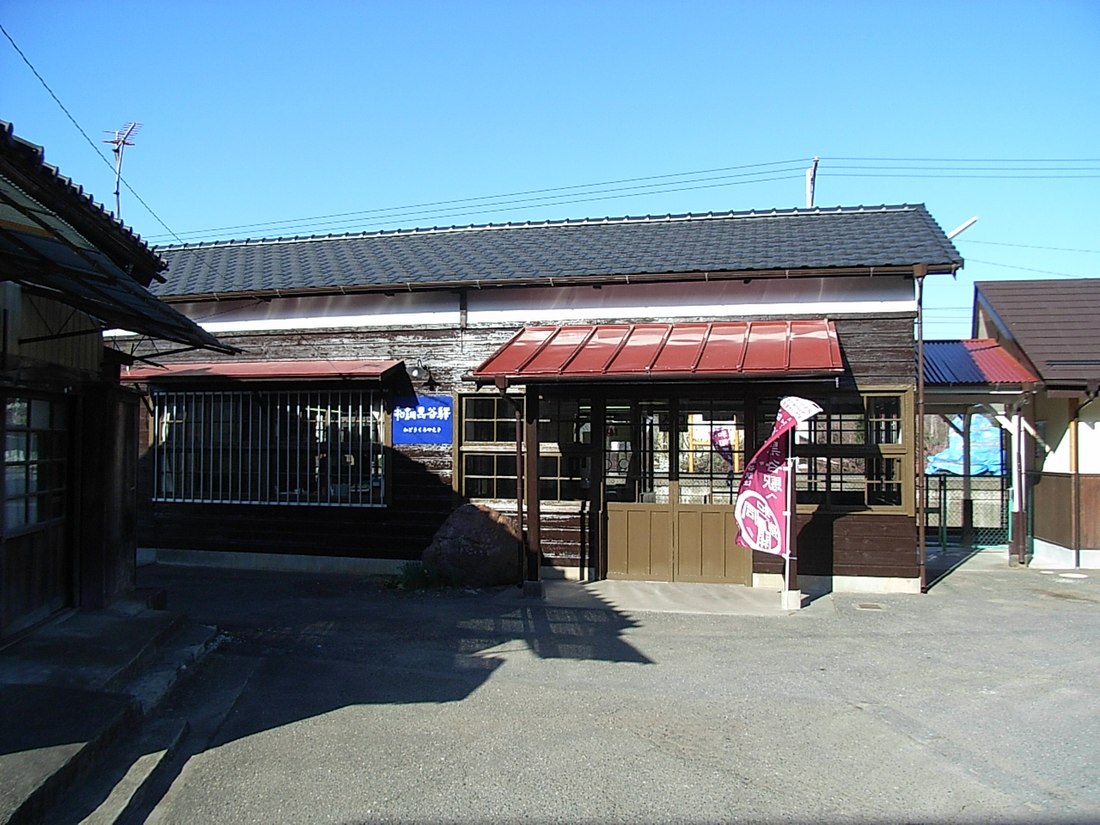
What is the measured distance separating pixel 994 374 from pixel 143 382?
12.6 meters

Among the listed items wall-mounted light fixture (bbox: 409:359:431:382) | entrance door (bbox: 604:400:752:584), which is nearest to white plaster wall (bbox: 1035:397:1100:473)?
entrance door (bbox: 604:400:752:584)

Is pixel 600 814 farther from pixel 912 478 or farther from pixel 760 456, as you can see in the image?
pixel 912 478

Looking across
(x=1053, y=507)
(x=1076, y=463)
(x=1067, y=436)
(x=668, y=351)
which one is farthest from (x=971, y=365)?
(x=668, y=351)

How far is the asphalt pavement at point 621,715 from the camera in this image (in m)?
4.65

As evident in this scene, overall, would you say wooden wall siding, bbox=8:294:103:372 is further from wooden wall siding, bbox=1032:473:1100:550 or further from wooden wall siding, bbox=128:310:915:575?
wooden wall siding, bbox=1032:473:1100:550

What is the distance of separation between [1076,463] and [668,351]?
6.90 meters

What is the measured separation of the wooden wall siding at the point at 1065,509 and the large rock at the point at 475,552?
817 cm

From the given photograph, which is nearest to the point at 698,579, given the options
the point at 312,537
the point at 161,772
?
Result: the point at 312,537

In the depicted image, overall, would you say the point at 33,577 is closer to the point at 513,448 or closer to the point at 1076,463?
the point at 513,448

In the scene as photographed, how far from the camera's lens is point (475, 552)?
10875 mm

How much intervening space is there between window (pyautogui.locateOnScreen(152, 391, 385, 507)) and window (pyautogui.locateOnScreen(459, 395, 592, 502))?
4.23 feet

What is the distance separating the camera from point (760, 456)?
9.96m

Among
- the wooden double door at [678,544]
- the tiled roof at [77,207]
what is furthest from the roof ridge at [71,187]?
the wooden double door at [678,544]

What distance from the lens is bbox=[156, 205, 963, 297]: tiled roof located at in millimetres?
11453
